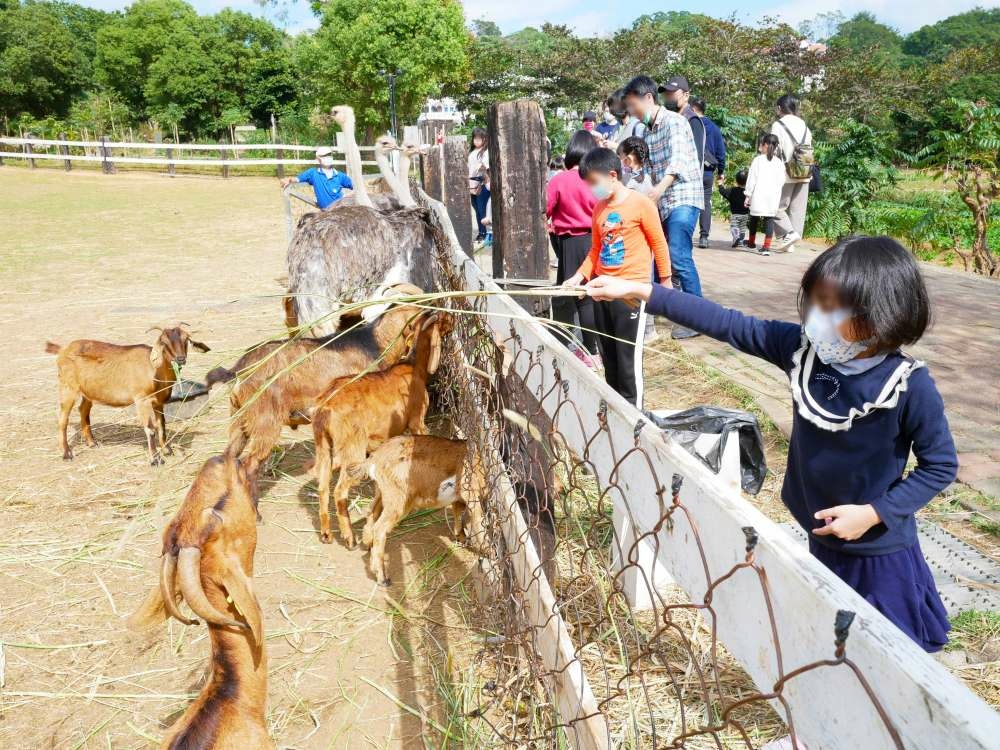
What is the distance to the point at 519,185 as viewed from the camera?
150 inches

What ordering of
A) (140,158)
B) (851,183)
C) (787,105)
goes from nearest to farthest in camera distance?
1. (787,105)
2. (851,183)
3. (140,158)

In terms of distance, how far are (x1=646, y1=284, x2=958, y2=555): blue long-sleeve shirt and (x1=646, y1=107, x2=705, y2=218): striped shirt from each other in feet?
14.9

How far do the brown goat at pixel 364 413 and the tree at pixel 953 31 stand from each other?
90.5 m

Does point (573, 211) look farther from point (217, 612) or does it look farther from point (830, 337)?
point (217, 612)

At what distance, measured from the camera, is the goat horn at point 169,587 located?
2170mm

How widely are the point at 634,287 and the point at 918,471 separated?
1.00 metres

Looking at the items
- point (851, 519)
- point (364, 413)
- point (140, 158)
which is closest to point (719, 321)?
point (851, 519)

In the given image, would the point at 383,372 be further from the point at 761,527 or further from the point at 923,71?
the point at 923,71

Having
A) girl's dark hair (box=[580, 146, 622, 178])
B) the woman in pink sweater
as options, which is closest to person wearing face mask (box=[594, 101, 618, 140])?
the woman in pink sweater

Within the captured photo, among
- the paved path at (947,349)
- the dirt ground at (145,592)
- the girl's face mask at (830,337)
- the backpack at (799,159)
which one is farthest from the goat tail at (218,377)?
the backpack at (799,159)

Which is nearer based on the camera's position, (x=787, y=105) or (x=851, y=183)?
(x=787, y=105)

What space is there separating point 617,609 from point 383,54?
39.2m

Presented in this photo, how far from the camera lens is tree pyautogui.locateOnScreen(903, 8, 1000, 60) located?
80.2 m

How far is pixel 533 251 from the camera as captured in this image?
3965mm
